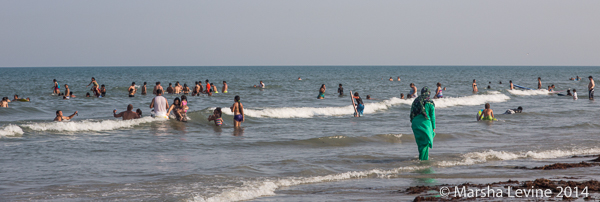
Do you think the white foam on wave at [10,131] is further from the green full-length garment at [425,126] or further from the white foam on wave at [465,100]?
the white foam on wave at [465,100]

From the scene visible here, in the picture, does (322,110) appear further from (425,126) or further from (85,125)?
(425,126)

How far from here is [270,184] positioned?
745 cm

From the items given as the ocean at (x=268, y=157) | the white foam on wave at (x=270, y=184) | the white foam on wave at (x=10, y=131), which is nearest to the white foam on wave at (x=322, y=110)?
the ocean at (x=268, y=157)

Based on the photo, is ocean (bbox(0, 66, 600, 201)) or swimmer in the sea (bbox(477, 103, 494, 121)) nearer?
ocean (bbox(0, 66, 600, 201))

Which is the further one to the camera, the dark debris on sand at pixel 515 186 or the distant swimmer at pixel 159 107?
the distant swimmer at pixel 159 107

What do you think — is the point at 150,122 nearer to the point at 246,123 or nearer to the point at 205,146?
the point at 246,123

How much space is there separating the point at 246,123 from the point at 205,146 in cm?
578

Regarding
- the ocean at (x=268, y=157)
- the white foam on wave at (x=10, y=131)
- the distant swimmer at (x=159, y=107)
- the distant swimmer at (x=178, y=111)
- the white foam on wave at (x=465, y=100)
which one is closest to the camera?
the ocean at (x=268, y=157)

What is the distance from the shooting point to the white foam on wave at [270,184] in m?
6.69

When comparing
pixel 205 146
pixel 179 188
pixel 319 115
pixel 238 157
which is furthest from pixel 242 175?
pixel 319 115

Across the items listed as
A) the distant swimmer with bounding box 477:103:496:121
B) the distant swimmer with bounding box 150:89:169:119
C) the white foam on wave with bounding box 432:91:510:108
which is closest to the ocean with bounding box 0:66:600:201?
the distant swimmer with bounding box 150:89:169:119

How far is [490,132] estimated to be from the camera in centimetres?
1459

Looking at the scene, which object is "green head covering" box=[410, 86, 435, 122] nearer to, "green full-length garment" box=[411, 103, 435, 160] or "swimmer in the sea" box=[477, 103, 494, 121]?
"green full-length garment" box=[411, 103, 435, 160]

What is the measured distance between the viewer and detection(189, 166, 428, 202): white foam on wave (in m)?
6.69
